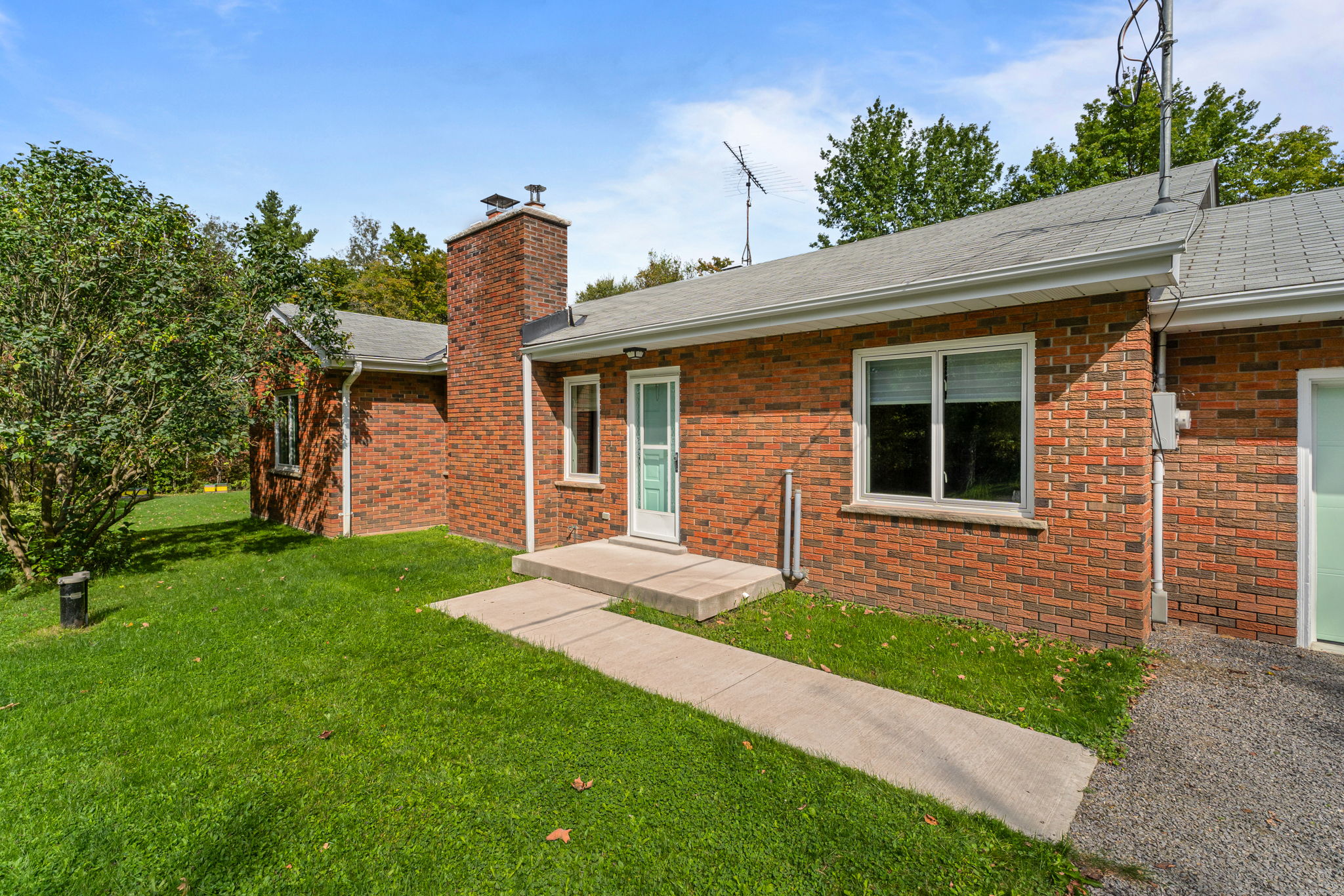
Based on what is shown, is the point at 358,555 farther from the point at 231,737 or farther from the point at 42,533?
the point at 231,737

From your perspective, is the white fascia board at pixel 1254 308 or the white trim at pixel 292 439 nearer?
the white fascia board at pixel 1254 308

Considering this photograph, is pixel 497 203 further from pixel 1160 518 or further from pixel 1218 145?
pixel 1218 145

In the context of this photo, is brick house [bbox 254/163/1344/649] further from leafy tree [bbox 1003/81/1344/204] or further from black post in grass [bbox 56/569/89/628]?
leafy tree [bbox 1003/81/1344/204]

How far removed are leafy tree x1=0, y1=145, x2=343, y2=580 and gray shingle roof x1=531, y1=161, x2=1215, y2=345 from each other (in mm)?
4342

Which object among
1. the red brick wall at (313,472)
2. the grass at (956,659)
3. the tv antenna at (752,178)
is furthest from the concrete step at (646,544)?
the tv antenna at (752,178)

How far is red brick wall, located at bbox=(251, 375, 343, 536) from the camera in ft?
35.1

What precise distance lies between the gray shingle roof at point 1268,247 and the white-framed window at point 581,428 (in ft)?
21.9

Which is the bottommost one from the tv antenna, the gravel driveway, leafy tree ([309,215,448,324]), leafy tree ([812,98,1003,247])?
the gravel driveway

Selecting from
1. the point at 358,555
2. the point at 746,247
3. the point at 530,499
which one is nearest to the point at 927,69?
the point at 746,247

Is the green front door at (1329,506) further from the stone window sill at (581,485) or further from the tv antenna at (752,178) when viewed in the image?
the tv antenna at (752,178)

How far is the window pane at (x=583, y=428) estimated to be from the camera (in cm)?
889

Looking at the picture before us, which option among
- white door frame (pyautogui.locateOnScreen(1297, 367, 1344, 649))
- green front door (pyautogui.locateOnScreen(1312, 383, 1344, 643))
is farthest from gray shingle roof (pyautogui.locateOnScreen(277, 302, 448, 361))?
green front door (pyautogui.locateOnScreen(1312, 383, 1344, 643))

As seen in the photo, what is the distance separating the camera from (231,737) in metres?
3.53

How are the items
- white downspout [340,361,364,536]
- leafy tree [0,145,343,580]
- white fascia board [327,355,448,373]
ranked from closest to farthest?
1. leafy tree [0,145,343,580]
2. white fascia board [327,355,448,373]
3. white downspout [340,361,364,536]
